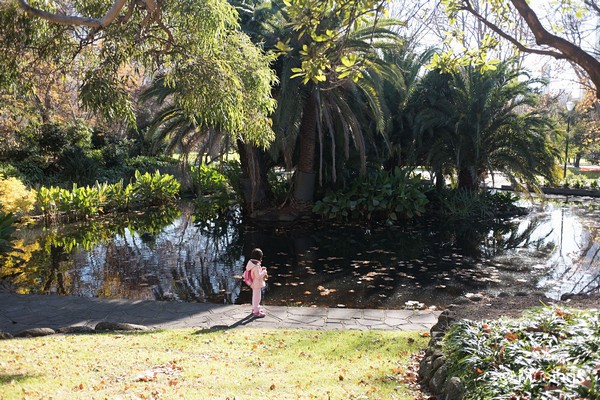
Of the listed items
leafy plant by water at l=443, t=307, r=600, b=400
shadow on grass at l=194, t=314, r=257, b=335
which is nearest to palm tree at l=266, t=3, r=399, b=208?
shadow on grass at l=194, t=314, r=257, b=335

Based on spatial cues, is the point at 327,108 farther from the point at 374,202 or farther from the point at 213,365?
the point at 213,365

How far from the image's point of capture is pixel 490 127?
21.1m

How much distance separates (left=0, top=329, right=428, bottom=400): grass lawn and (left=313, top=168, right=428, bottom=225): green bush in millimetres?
12473

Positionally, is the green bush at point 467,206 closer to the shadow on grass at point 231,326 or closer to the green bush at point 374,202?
the green bush at point 374,202

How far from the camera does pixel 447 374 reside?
4.78m

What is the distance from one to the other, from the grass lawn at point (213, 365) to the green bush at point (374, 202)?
491 inches

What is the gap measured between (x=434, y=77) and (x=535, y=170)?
525 centimetres

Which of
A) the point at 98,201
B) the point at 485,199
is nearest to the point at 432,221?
the point at 485,199

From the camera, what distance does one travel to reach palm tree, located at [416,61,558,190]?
2073 cm

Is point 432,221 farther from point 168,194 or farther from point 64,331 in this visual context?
point 64,331

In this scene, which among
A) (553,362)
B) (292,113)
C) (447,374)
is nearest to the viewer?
(553,362)

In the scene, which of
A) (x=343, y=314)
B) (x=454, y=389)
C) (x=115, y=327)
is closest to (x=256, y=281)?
(x=343, y=314)

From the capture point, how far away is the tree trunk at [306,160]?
1975 cm

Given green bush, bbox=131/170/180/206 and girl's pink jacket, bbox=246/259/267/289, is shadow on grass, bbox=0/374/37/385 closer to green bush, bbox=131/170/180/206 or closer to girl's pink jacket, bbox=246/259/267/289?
girl's pink jacket, bbox=246/259/267/289
